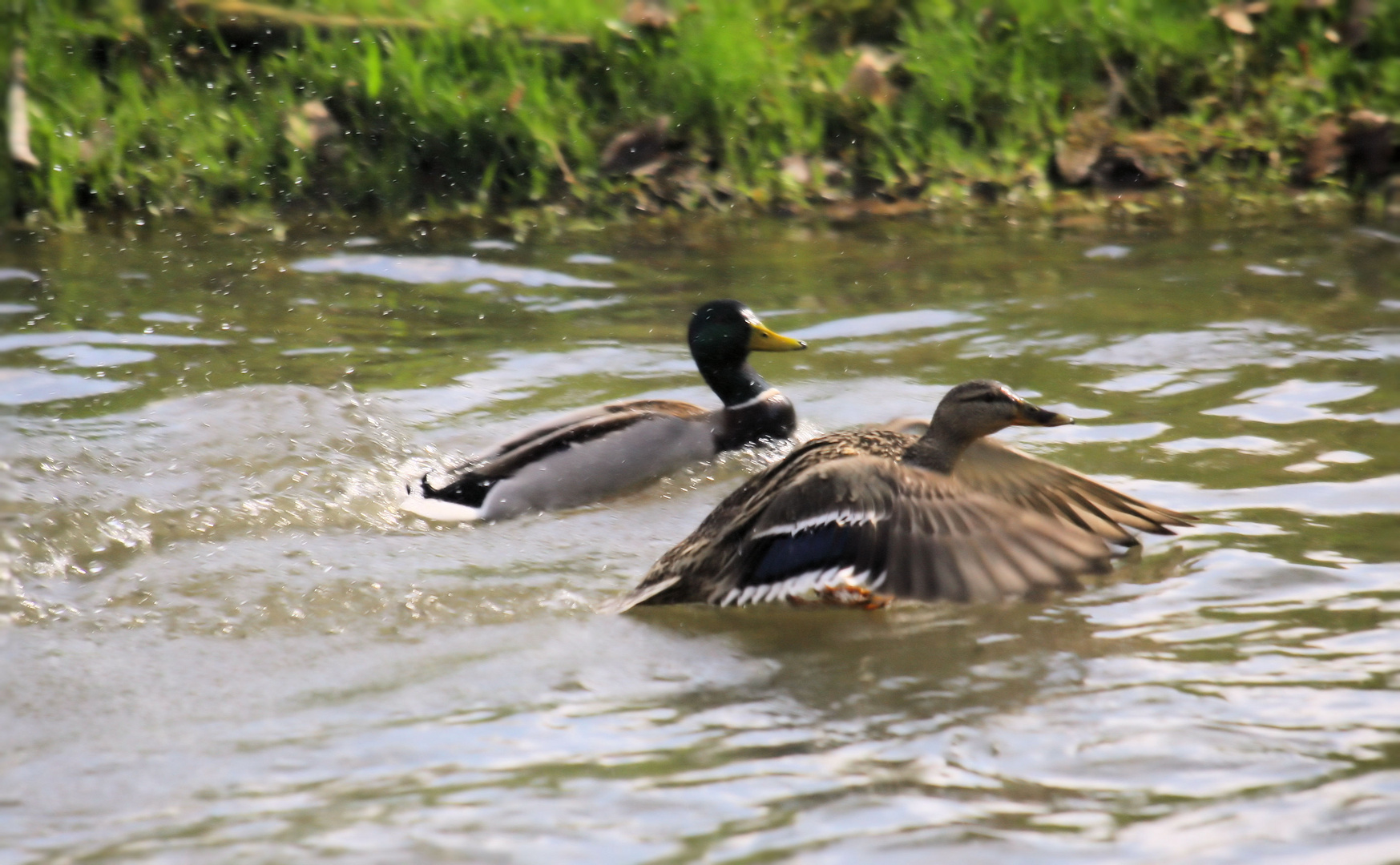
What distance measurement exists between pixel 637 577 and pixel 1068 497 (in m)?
1.29

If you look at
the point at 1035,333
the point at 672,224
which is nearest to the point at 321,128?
the point at 672,224

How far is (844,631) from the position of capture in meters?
4.34

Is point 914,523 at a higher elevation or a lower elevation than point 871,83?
lower

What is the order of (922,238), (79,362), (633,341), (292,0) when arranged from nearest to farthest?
(79,362) → (633,341) → (922,238) → (292,0)

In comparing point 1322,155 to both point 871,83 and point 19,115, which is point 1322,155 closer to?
point 871,83

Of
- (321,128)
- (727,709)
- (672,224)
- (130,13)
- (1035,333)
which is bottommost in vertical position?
(727,709)

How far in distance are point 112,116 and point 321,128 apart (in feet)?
3.79

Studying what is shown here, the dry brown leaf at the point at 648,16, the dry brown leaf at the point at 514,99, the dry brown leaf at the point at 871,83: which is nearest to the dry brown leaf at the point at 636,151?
the dry brown leaf at the point at 514,99

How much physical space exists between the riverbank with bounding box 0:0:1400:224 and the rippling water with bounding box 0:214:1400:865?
55 cm

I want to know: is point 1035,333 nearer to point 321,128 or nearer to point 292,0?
point 321,128

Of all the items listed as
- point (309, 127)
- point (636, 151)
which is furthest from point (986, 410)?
point (309, 127)

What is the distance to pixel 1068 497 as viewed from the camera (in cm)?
463

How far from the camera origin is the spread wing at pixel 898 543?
409cm

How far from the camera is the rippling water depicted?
3242 millimetres
